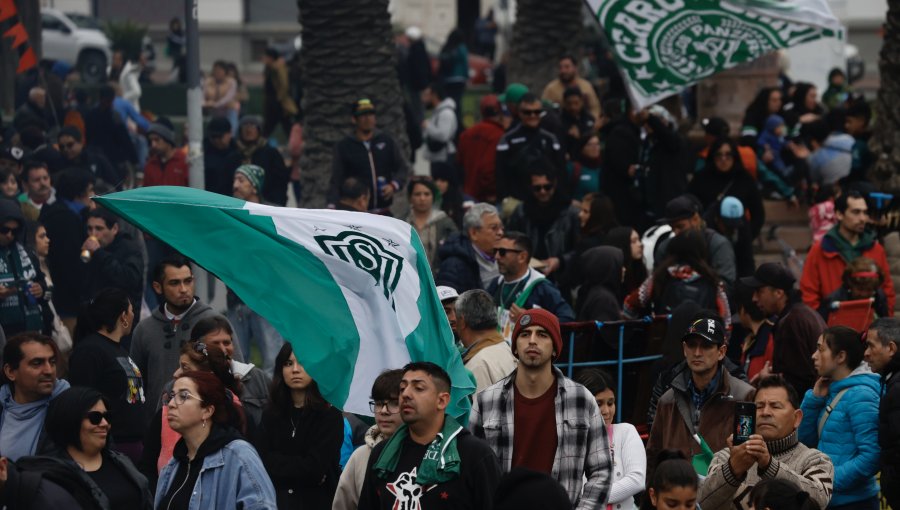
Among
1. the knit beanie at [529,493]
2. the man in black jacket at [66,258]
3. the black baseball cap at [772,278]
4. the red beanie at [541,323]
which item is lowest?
the man in black jacket at [66,258]

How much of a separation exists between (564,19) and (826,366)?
1431cm

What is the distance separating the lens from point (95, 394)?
7254mm

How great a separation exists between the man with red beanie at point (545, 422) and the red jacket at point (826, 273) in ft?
13.1

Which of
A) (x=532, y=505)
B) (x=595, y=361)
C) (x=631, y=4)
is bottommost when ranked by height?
(x=595, y=361)

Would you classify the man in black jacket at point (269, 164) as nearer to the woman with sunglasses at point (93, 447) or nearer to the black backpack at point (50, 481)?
the woman with sunglasses at point (93, 447)

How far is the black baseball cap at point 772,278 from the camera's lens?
9.89 m

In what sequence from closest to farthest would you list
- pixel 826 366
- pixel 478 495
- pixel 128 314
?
pixel 478 495
pixel 826 366
pixel 128 314

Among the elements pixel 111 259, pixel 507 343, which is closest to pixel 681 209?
pixel 507 343

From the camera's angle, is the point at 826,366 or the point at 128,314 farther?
the point at 128,314

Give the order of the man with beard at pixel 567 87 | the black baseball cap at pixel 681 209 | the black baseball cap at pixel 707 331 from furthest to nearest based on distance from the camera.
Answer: the man with beard at pixel 567 87, the black baseball cap at pixel 681 209, the black baseball cap at pixel 707 331

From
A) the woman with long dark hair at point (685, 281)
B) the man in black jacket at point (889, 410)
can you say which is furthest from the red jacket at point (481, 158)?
the man in black jacket at point (889, 410)

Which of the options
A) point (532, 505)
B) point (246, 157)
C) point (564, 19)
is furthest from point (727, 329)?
point (564, 19)

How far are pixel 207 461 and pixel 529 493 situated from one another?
186 cm

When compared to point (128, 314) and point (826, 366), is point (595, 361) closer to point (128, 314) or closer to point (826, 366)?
point (826, 366)
